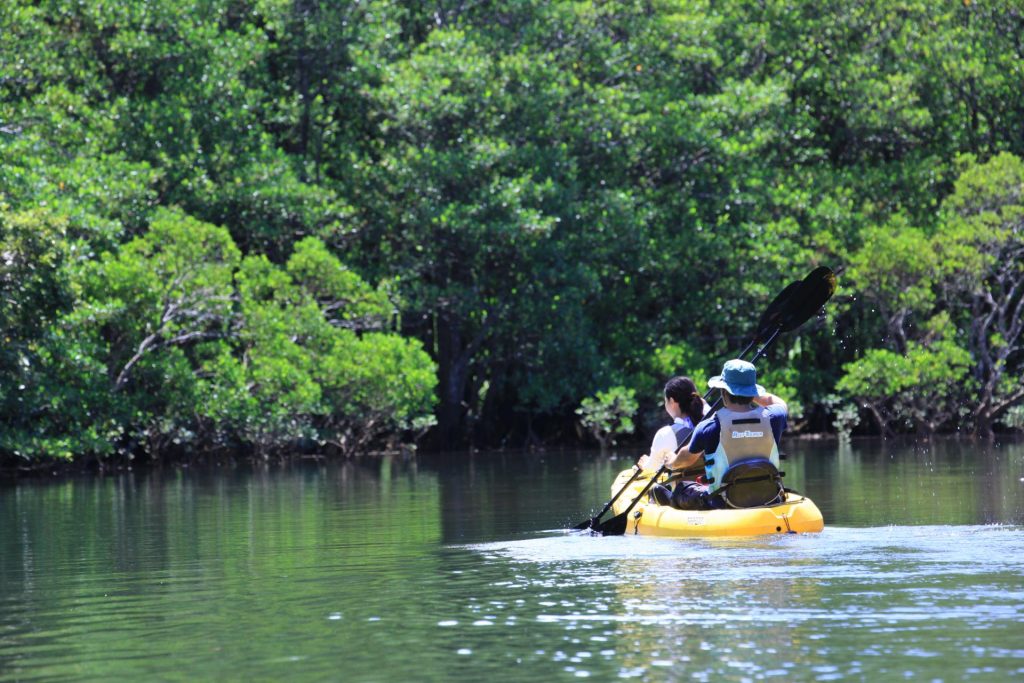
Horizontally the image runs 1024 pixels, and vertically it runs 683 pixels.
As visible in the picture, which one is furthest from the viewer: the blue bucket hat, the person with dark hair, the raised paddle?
the raised paddle

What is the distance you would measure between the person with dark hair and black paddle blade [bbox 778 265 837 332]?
441cm

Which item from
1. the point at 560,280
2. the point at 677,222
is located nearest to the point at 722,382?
the point at 560,280

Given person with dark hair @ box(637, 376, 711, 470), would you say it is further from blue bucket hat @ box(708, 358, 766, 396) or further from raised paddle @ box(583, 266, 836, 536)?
raised paddle @ box(583, 266, 836, 536)

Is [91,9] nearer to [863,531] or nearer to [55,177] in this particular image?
[55,177]

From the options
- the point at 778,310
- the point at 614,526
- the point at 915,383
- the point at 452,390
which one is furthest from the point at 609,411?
the point at 614,526

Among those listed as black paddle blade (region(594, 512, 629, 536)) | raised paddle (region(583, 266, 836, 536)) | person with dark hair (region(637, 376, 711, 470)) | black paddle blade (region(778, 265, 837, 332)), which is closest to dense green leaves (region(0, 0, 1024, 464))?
raised paddle (region(583, 266, 836, 536))

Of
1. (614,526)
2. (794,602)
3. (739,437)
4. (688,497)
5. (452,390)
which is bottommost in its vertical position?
(794,602)

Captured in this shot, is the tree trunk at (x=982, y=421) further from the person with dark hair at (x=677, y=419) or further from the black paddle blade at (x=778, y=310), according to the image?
the person with dark hair at (x=677, y=419)

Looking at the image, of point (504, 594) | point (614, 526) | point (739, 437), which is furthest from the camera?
point (614, 526)

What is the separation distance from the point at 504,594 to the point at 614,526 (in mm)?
4404

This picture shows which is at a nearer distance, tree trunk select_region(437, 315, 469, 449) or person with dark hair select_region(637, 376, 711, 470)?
person with dark hair select_region(637, 376, 711, 470)

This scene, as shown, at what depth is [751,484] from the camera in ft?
53.1

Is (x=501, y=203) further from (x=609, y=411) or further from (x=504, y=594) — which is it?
(x=504, y=594)

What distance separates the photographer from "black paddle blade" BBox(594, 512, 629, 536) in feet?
57.2
